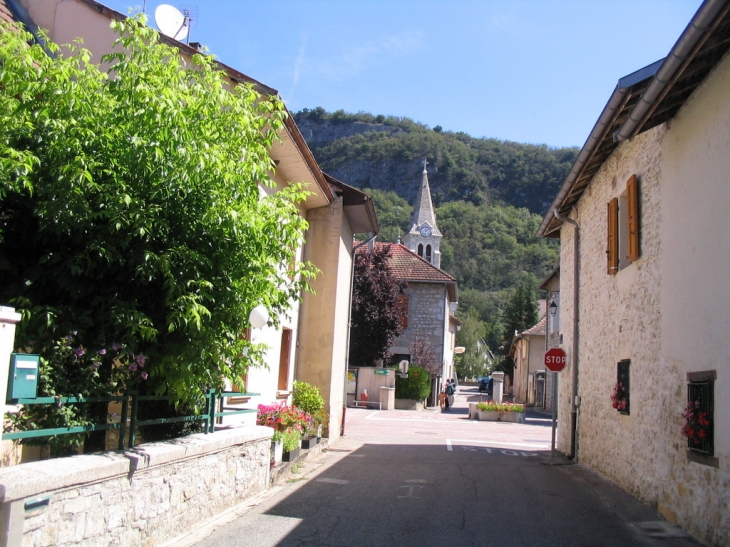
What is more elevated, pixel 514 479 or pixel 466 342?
pixel 466 342

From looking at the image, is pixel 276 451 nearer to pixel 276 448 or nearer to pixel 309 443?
pixel 276 448

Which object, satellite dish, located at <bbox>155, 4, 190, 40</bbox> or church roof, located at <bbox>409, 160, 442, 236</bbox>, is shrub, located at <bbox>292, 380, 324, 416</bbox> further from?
church roof, located at <bbox>409, 160, 442, 236</bbox>

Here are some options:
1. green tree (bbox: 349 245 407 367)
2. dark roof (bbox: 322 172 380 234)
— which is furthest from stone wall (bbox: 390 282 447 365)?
dark roof (bbox: 322 172 380 234)

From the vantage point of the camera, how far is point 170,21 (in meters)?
11.7

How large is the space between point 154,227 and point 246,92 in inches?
70.1

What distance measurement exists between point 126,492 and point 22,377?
58.5 inches

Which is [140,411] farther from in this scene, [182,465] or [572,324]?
[572,324]

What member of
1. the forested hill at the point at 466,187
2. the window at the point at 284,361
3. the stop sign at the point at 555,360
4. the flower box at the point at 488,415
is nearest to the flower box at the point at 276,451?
the window at the point at 284,361

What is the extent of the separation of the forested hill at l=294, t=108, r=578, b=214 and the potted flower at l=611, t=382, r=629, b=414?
122881mm

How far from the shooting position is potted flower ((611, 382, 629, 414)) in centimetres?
1156

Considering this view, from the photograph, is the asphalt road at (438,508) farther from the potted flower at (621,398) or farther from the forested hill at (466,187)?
the forested hill at (466,187)

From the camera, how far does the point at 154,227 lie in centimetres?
632

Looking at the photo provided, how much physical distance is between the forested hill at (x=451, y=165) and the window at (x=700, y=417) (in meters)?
127


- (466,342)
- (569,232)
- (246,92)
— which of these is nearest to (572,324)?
(569,232)
